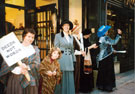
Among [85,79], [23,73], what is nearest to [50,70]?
[23,73]

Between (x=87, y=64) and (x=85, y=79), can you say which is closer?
(x=87, y=64)

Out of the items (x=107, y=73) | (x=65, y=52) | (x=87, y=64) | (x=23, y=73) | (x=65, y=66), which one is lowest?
(x=107, y=73)

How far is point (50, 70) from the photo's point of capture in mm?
3176

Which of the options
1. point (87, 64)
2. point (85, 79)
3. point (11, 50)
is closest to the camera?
point (11, 50)

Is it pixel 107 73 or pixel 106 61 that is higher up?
pixel 106 61

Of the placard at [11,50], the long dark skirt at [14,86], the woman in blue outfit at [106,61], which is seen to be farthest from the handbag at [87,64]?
the placard at [11,50]

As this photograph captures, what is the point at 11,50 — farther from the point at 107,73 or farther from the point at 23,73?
the point at 107,73

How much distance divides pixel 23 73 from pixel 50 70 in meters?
Result: 0.86

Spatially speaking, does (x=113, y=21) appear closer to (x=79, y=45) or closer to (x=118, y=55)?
(x=118, y=55)

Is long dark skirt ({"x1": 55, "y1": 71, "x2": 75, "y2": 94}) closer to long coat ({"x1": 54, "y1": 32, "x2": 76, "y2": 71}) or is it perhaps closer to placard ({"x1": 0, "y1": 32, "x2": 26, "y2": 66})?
long coat ({"x1": 54, "y1": 32, "x2": 76, "y2": 71})

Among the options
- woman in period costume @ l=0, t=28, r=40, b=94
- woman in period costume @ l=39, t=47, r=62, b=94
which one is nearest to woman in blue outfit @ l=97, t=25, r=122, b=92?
woman in period costume @ l=39, t=47, r=62, b=94

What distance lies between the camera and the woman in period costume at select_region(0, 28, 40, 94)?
96.7 inches

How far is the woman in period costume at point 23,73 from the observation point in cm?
246

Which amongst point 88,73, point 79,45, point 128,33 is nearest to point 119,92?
point 88,73
